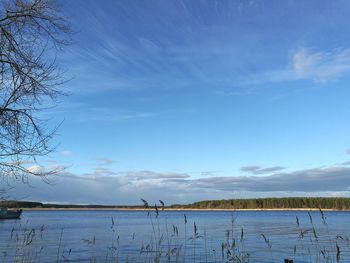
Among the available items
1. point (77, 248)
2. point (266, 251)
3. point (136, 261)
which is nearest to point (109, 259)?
point (136, 261)

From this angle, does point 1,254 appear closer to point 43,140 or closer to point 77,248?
point 77,248

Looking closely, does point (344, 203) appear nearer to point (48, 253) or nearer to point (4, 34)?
point (48, 253)

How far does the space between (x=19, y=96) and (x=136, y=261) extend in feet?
52.3

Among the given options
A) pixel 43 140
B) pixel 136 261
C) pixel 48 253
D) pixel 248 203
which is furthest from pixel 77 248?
pixel 248 203

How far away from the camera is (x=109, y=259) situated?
24.7 meters

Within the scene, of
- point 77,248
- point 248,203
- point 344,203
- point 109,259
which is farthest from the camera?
point 248,203

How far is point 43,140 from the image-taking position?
847cm

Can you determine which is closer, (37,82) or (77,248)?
(37,82)

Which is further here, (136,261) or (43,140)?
(136,261)

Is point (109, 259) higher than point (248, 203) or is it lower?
lower

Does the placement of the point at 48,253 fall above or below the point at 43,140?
below

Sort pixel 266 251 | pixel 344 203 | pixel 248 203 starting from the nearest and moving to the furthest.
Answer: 1. pixel 266 251
2. pixel 344 203
3. pixel 248 203

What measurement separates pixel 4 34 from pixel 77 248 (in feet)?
83.0

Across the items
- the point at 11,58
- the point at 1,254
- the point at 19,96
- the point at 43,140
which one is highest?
the point at 11,58
